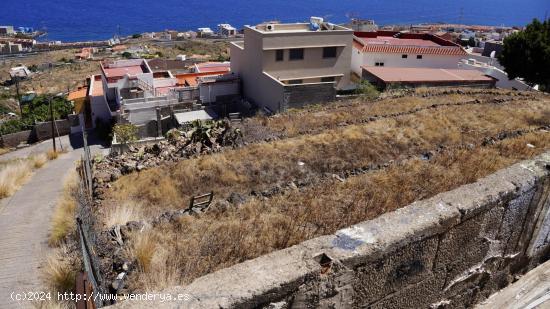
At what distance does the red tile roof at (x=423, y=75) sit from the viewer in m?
28.5

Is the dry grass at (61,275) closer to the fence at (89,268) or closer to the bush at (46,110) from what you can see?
the fence at (89,268)

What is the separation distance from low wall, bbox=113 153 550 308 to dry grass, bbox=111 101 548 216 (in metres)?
5.72

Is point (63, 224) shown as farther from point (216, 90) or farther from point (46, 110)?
point (46, 110)

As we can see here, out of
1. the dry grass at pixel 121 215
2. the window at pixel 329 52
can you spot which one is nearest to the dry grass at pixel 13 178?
the dry grass at pixel 121 215

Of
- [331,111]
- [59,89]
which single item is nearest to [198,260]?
[331,111]

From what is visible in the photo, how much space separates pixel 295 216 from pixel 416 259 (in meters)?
2.15

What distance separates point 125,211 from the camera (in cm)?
787

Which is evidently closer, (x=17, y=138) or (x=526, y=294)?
(x=526, y=294)

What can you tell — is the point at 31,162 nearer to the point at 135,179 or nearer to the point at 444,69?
the point at 135,179

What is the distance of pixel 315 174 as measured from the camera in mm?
10852

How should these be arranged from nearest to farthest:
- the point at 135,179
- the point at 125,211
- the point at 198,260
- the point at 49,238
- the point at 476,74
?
the point at 198,260
the point at 125,211
the point at 49,238
the point at 135,179
the point at 476,74

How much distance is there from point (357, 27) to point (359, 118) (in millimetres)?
47185

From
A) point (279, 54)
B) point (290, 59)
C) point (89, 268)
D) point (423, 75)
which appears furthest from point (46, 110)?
point (89, 268)

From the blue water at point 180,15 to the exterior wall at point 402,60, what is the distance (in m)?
114
